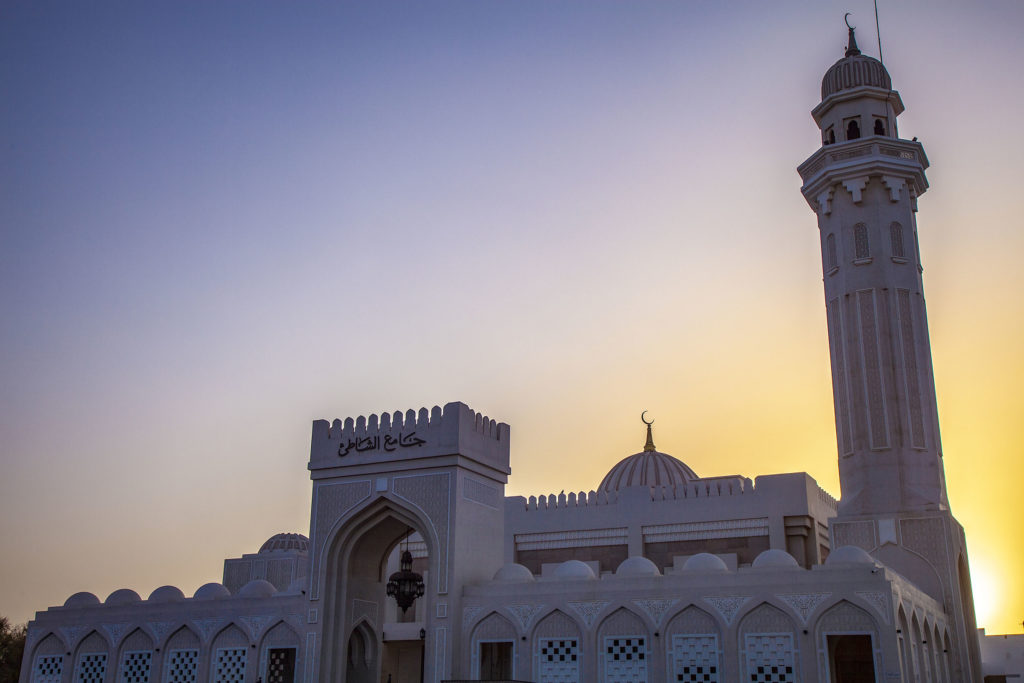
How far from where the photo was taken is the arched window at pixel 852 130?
24.9 meters

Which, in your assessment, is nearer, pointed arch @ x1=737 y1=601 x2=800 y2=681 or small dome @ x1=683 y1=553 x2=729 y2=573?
pointed arch @ x1=737 y1=601 x2=800 y2=681

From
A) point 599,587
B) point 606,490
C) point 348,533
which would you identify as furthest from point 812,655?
point 606,490

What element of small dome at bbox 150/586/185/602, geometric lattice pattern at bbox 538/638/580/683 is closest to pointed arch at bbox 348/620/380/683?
small dome at bbox 150/586/185/602

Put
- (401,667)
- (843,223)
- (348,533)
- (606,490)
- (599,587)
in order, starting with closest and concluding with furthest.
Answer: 1. (599,587)
2. (348,533)
3. (843,223)
4. (401,667)
5. (606,490)

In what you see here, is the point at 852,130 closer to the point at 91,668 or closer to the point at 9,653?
the point at 91,668

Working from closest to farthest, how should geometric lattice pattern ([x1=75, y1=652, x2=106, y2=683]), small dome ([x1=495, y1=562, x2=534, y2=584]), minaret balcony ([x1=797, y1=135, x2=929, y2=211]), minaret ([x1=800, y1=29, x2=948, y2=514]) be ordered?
small dome ([x1=495, y1=562, x2=534, y2=584]) < minaret ([x1=800, y1=29, x2=948, y2=514]) < geometric lattice pattern ([x1=75, y1=652, x2=106, y2=683]) < minaret balcony ([x1=797, y1=135, x2=929, y2=211])

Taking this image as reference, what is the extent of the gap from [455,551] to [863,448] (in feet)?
32.1

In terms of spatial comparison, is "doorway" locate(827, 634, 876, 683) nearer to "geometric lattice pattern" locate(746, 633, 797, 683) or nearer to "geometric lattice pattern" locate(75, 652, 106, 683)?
"geometric lattice pattern" locate(746, 633, 797, 683)

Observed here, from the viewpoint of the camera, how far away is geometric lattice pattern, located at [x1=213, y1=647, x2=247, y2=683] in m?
20.7

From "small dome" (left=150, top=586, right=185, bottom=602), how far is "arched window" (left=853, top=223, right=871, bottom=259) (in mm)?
17843

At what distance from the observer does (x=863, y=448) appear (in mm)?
22156

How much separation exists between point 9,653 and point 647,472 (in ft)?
87.3

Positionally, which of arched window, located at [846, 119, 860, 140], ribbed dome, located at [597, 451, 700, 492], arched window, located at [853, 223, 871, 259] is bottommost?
ribbed dome, located at [597, 451, 700, 492]

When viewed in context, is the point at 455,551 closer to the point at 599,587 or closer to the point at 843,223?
the point at 599,587
